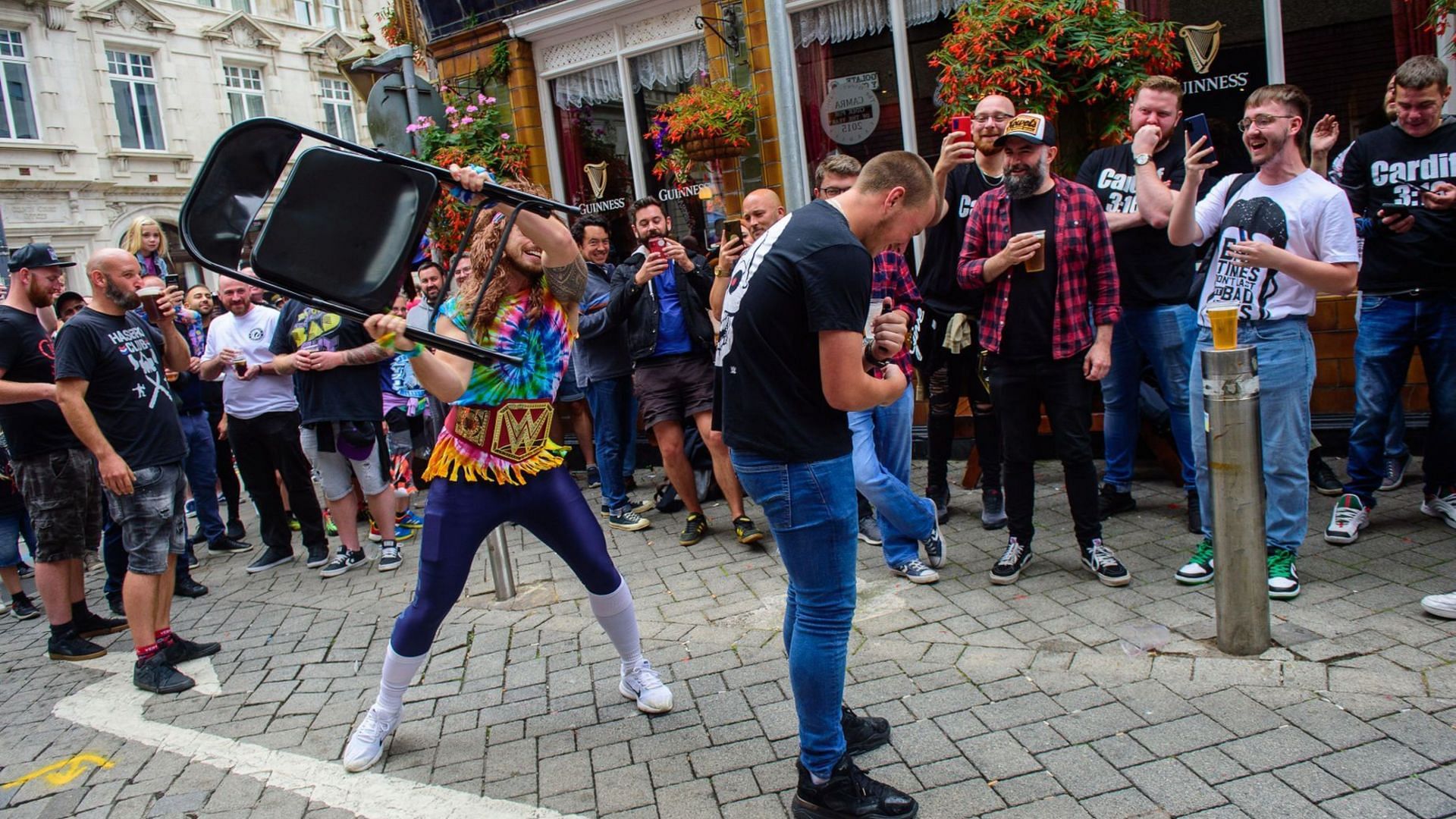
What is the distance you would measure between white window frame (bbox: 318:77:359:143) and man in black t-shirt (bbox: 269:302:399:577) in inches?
1074

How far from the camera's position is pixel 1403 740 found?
316cm

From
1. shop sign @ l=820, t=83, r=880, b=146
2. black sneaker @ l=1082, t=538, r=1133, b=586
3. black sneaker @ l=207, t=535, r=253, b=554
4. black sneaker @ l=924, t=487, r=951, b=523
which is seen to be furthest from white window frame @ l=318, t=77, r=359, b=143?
black sneaker @ l=1082, t=538, r=1133, b=586

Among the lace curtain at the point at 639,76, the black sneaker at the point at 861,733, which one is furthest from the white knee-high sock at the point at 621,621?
the lace curtain at the point at 639,76

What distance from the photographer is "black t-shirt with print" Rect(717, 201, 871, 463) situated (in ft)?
9.21

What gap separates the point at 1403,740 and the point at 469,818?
9.82 feet

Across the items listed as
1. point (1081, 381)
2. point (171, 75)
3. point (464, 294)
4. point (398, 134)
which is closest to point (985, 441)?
point (1081, 381)

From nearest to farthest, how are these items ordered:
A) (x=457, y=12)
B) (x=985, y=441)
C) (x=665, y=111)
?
(x=985, y=441)
(x=665, y=111)
(x=457, y=12)

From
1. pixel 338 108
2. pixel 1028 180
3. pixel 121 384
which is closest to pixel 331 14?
pixel 338 108

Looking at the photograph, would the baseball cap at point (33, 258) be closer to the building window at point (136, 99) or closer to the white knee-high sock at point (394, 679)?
the white knee-high sock at point (394, 679)

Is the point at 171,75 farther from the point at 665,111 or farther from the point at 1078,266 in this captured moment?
the point at 1078,266

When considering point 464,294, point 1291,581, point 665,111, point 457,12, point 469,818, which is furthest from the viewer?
point 457,12

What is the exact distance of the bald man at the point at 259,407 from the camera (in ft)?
22.5

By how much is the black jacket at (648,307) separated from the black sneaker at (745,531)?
112cm

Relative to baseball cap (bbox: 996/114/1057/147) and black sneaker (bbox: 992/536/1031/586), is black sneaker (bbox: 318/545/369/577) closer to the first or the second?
black sneaker (bbox: 992/536/1031/586)
